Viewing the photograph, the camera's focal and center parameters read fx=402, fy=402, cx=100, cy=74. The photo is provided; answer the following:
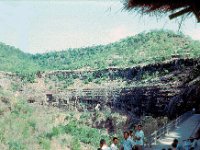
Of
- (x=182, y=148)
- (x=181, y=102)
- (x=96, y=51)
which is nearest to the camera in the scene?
(x=182, y=148)

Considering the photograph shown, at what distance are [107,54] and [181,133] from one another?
3000 inches

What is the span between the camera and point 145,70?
186ft

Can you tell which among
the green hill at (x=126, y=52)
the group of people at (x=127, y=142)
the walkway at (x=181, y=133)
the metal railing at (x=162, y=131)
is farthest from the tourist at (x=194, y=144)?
the green hill at (x=126, y=52)

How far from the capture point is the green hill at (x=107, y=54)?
76938mm

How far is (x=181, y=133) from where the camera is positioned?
16.0 m

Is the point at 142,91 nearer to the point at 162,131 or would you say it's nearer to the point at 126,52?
the point at 162,131

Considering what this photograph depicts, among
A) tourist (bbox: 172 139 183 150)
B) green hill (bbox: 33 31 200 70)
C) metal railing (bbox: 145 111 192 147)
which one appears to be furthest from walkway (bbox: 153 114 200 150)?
green hill (bbox: 33 31 200 70)

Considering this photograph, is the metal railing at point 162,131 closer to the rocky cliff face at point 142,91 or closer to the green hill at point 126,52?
the rocky cliff face at point 142,91

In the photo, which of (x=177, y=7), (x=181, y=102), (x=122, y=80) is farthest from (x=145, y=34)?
(x=177, y=7)

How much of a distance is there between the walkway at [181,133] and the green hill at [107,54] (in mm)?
50413

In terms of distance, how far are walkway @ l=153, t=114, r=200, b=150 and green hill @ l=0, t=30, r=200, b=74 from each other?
5041 centimetres

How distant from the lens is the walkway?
45.6 ft

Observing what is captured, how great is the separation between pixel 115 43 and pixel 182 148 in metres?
94.4

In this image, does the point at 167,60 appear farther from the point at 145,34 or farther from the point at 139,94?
the point at 145,34
